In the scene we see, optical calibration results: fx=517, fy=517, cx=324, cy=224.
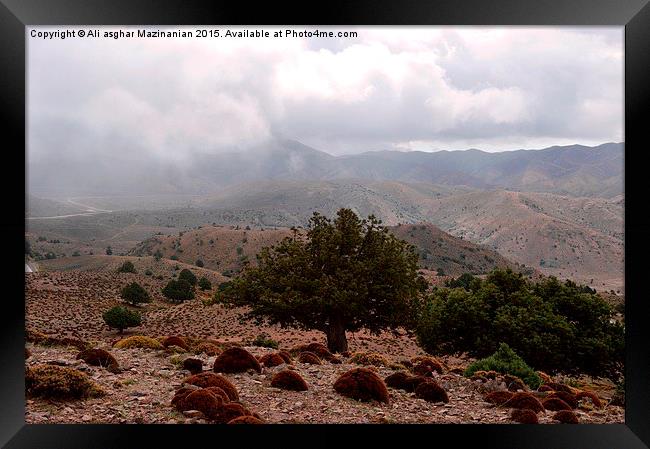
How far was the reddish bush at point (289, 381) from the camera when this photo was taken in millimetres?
5727

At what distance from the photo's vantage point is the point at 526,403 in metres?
5.58

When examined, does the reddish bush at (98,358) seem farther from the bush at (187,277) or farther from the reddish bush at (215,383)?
the bush at (187,277)

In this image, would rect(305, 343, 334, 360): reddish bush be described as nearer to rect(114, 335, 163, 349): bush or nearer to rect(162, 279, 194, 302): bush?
rect(114, 335, 163, 349): bush

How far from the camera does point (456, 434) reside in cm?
407

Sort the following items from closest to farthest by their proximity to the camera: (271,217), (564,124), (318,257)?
(318,257) < (271,217) < (564,124)

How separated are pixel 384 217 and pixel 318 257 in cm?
3418

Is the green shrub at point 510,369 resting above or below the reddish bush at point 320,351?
below

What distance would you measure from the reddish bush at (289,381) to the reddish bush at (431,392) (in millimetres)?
1311

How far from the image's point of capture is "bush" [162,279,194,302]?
2733cm

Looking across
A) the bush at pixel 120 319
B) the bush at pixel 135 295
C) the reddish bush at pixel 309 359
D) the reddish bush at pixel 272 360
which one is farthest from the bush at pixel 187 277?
the reddish bush at pixel 272 360

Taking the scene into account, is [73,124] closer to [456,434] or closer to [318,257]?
[318,257]

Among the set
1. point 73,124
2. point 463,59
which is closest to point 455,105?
point 463,59

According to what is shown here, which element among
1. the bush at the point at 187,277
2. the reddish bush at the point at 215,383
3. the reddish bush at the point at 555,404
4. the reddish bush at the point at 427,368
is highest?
the reddish bush at the point at 215,383

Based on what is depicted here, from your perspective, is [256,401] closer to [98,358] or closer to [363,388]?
[363,388]
